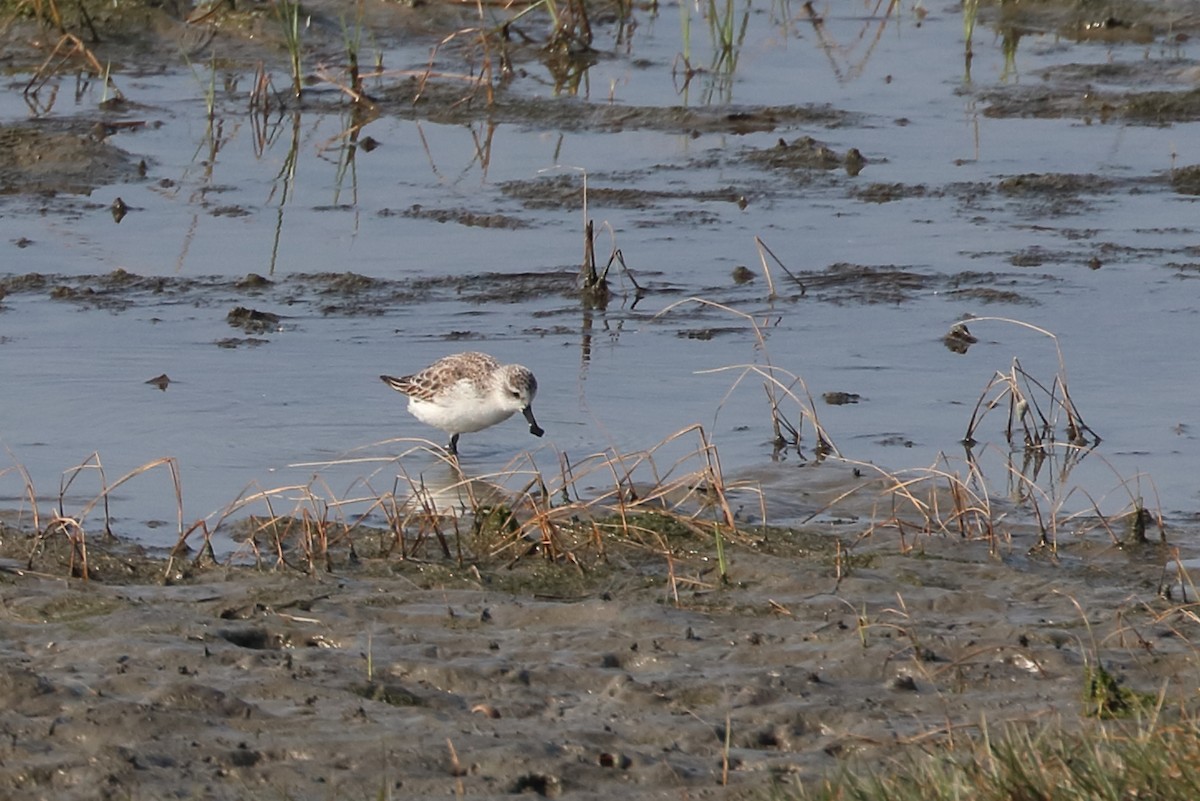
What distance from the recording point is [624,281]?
37.5 ft

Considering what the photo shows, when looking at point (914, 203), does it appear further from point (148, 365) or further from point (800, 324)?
point (148, 365)

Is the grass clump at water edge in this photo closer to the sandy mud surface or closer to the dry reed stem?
the sandy mud surface

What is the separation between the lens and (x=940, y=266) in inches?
460

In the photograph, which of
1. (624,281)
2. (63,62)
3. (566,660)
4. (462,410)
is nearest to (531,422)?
(462,410)

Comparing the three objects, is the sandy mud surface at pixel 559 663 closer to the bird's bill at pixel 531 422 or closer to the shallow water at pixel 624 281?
the shallow water at pixel 624 281

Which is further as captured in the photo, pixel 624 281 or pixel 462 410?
pixel 624 281

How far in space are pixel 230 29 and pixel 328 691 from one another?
12.7 metres

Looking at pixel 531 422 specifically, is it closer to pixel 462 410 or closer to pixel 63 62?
pixel 462 410

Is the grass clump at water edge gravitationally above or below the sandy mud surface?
above

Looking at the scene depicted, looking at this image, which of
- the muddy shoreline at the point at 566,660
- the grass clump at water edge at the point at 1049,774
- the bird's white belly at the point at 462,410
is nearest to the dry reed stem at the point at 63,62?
the bird's white belly at the point at 462,410

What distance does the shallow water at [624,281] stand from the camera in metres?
8.75

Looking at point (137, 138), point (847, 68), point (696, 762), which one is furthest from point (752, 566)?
point (847, 68)

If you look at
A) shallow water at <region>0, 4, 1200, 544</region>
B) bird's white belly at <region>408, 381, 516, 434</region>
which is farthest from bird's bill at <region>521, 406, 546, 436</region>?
shallow water at <region>0, 4, 1200, 544</region>

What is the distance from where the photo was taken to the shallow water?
28.7 ft
